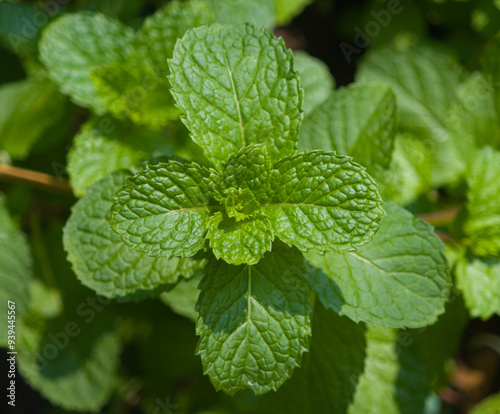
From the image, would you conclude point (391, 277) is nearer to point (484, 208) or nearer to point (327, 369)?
point (327, 369)

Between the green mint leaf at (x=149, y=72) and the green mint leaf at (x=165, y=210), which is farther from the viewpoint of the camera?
the green mint leaf at (x=149, y=72)

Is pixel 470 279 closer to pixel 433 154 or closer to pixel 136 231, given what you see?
pixel 433 154

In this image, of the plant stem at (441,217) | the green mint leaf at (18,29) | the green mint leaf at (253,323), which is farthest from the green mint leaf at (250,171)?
the green mint leaf at (18,29)

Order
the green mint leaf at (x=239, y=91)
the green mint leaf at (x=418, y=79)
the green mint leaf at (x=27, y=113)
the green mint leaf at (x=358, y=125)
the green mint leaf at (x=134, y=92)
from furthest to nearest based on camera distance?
1. the green mint leaf at (x=418, y=79)
2. the green mint leaf at (x=27, y=113)
3. the green mint leaf at (x=134, y=92)
4. the green mint leaf at (x=358, y=125)
5. the green mint leaf at (x=239, y=91)

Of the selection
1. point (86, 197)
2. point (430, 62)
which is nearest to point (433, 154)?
point (430, 62)

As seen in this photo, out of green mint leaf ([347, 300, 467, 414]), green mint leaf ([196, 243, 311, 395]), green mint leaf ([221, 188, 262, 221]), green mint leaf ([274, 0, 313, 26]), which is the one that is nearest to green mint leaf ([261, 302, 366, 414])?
green mint leaf ([347, 300, 467, 414])

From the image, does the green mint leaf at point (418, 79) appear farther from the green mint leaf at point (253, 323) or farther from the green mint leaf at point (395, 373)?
the green mint leaf at point (253, 323)

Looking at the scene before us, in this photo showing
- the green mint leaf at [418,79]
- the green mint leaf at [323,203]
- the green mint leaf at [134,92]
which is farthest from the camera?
the green mint leaf at [418,79]
